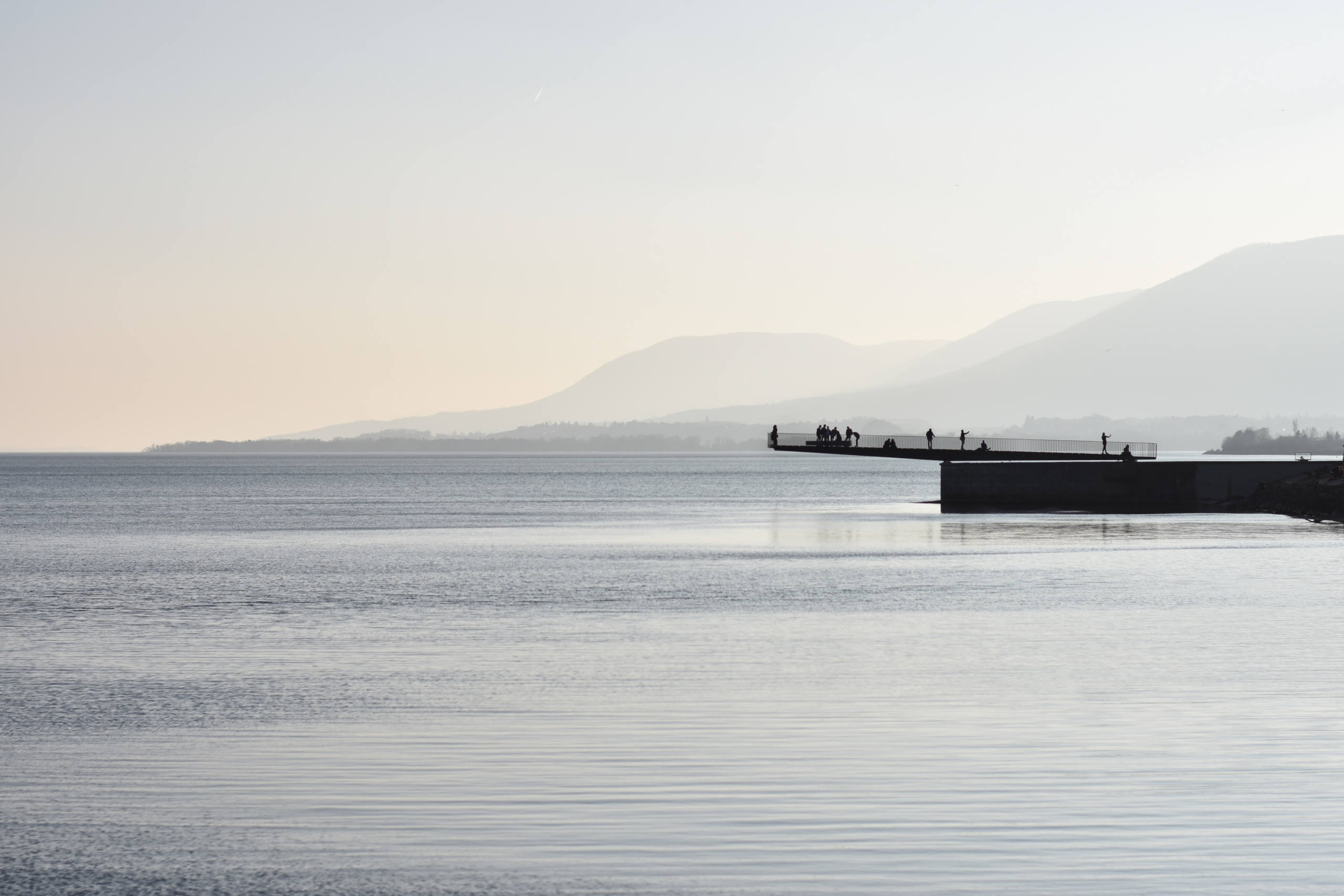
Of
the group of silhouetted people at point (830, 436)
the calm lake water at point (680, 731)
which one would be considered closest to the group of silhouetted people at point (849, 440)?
the group of silhouetted people at point (830, 436)

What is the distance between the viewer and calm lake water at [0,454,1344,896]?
1052 centimetres

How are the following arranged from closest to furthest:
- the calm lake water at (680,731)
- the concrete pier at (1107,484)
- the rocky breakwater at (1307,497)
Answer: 1. the calm lake water at (680,731)
2. the rocky breakwater at (1307,497)
3. the concrete pier at (1107,484)

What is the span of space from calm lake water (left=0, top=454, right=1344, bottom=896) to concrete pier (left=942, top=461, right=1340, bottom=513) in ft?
113

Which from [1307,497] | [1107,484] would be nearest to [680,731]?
[1307,497]

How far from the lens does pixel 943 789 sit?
12.7 meters

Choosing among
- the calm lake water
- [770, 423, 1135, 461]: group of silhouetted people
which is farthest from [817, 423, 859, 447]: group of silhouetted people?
the calm lake water

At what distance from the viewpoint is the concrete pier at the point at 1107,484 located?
74312 mm

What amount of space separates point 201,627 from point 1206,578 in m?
24.2

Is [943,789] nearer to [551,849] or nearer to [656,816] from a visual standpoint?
[656,816]

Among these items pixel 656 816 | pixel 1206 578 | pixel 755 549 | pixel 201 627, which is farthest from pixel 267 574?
pixel 656 816

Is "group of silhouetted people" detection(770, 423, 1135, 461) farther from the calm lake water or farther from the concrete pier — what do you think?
the calm lake water

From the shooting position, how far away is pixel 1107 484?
76000mm

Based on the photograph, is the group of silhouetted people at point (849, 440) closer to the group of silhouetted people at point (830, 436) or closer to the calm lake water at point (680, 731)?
the group of silhouetted people at point (830, 436)

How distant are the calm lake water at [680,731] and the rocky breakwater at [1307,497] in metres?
26.6
